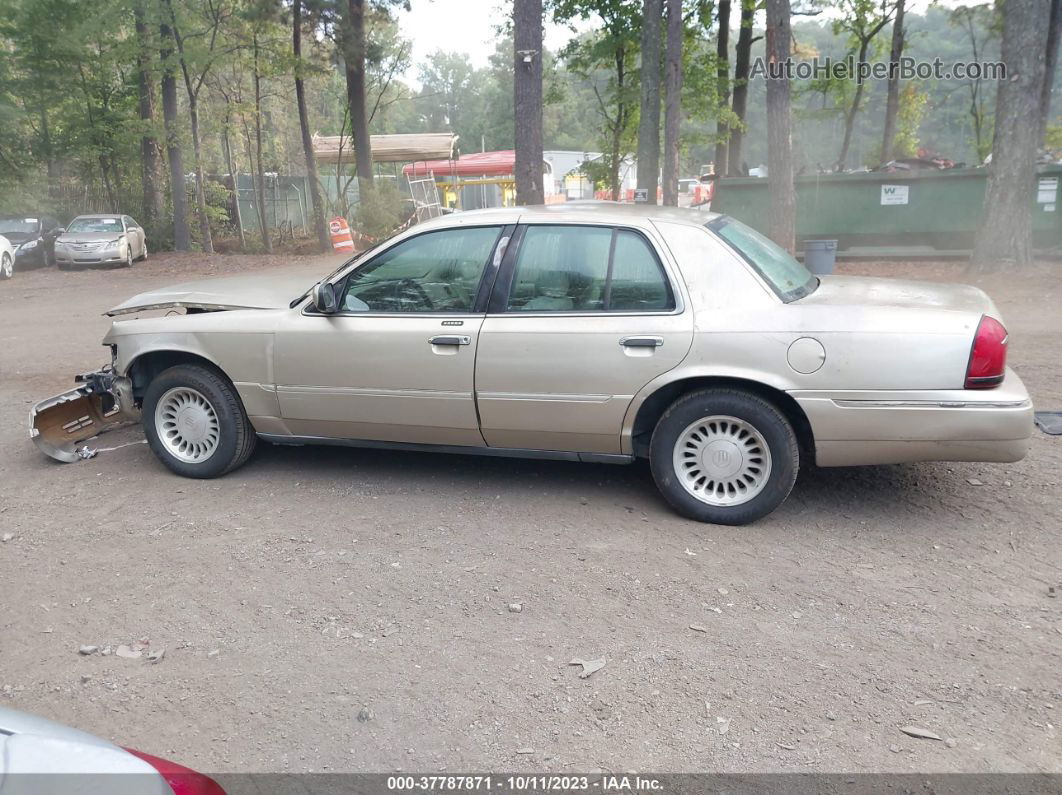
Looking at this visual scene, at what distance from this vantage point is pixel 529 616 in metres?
Result: 3.78

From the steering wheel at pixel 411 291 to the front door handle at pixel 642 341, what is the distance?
114 cm

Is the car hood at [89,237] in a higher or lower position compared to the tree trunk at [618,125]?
lower

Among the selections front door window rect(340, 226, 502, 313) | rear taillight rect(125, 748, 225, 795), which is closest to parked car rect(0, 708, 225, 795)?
rear taillight rect(125, 748, 225, 795)

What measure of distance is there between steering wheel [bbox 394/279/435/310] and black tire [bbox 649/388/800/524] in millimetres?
1458

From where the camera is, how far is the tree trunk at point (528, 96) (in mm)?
10805

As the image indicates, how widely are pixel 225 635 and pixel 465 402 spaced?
5.74ft

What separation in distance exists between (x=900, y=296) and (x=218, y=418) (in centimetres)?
393

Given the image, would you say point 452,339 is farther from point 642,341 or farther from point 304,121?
point 304,121

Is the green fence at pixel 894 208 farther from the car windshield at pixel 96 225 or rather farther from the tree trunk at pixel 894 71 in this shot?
the car windshield at pixel 96 225

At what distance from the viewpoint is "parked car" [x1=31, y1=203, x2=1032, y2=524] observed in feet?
13.9

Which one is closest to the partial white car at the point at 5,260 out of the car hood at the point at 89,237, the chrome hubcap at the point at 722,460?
the car hood at the point at 89,237

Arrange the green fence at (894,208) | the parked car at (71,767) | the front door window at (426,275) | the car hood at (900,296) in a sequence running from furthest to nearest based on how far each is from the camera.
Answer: the green fence at (894,208), the front door window at (426,275), the car hood at (900,296), the parked car at (71,767)

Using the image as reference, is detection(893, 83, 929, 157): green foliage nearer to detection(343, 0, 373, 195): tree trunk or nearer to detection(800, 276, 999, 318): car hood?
detection(343, 0, 373, 195): tree trunk

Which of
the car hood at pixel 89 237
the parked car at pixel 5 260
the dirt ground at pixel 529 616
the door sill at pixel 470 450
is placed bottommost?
the dirt ground at pixel 529 616
